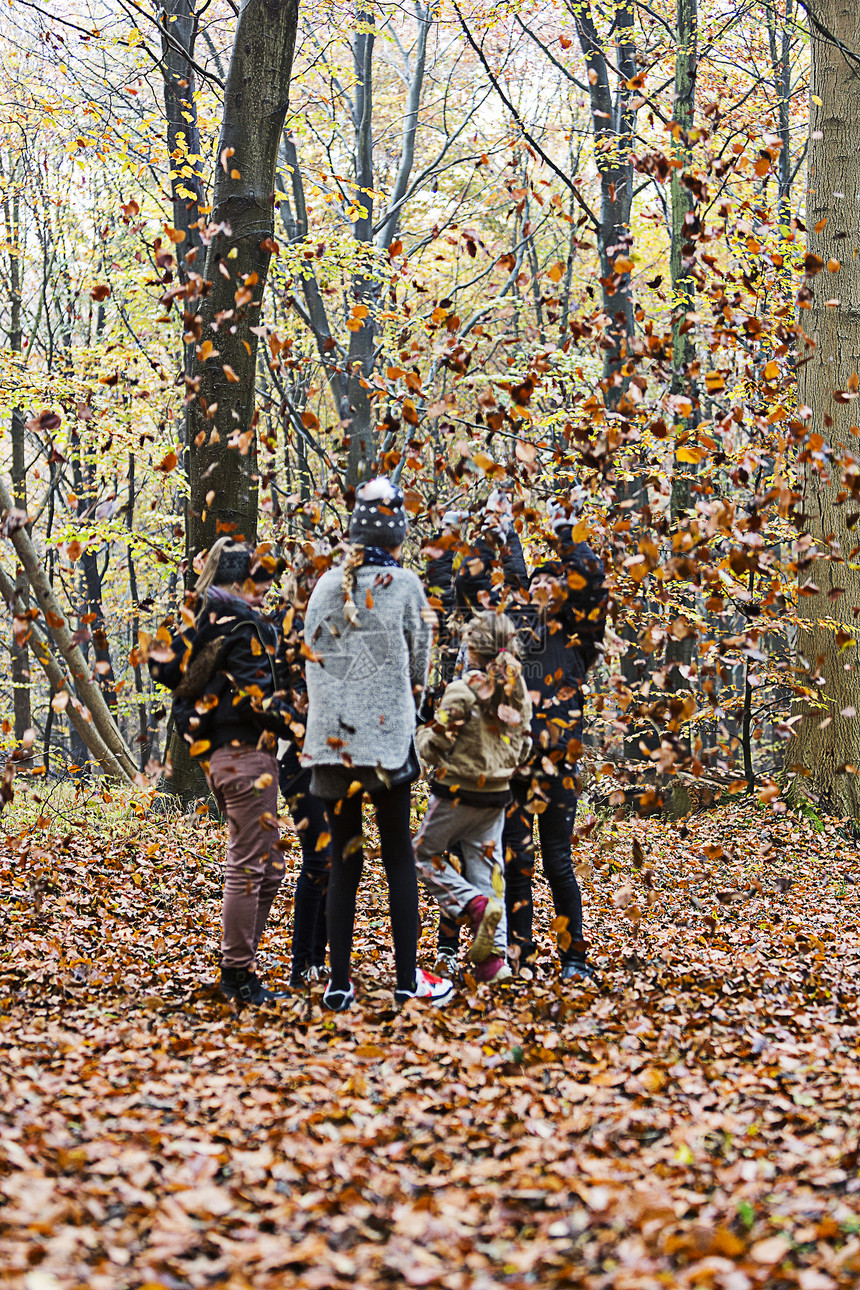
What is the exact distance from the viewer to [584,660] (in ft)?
17.4

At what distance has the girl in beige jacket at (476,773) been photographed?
4.75 m

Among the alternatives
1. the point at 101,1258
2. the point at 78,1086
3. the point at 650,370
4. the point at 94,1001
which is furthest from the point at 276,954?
the point at 650,370

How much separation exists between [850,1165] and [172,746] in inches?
239

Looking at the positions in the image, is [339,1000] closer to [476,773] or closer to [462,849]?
[462,849]

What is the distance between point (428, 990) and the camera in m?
4.50

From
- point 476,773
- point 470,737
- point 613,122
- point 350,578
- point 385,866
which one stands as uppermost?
point 613,122

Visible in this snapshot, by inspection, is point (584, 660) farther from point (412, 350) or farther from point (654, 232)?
point (654, 232)

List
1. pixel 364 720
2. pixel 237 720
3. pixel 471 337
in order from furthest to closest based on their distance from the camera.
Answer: pixel 471 337 < pixel 237 720 < pixel 364 720

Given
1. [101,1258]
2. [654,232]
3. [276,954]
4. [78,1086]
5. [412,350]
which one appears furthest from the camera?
[654,232]

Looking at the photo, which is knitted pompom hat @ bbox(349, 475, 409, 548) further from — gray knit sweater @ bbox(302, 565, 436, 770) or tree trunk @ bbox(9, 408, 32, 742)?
tree trunk @ bbox(9, 408, 32, 742)

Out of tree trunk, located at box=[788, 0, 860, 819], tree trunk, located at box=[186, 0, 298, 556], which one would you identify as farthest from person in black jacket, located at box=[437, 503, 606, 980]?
tree trunk, located at box=[788, 0, 860, 819]

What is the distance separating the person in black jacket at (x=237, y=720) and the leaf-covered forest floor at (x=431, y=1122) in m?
0.39

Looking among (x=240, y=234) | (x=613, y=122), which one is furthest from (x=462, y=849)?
(x=613, y=122)

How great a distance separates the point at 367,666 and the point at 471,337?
79.9 inches
